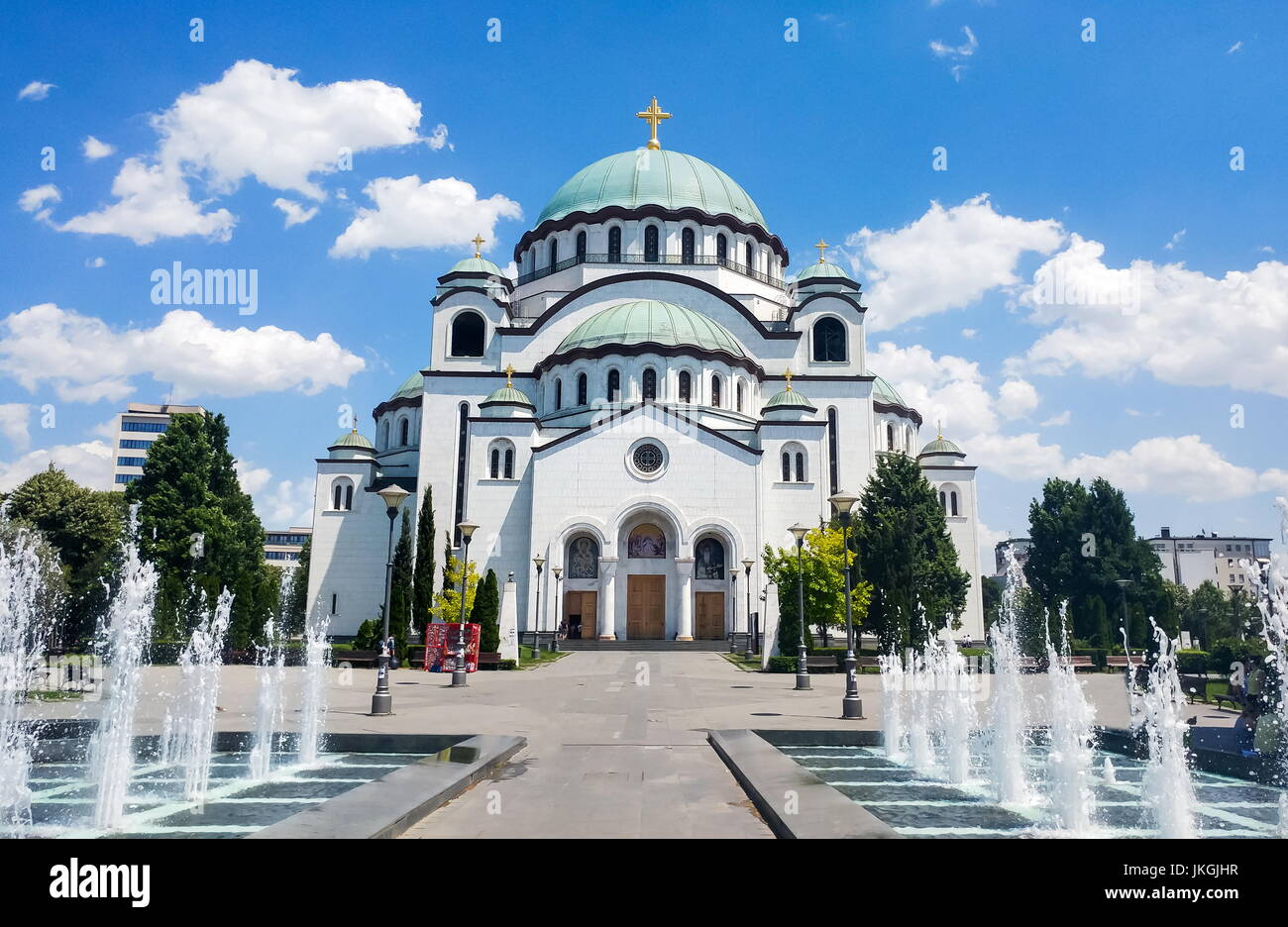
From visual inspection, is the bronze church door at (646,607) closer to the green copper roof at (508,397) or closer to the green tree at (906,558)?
the green tree at (906,558)

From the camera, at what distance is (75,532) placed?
140 ft

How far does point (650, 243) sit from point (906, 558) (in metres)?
22.1

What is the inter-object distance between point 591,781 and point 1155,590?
48.1 m

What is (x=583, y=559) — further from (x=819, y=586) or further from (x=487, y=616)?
(x=819, y=586)

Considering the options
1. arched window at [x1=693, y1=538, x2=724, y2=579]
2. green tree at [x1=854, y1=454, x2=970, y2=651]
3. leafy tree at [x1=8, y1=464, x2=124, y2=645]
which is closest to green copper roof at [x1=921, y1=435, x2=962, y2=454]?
green tree at [x1=854, y1=454, x2=970, y2=651]

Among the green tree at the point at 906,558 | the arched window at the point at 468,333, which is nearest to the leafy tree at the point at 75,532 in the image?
the arched window at the point at 468,333

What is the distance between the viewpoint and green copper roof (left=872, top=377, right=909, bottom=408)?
4850 cm

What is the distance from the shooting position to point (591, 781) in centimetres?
890

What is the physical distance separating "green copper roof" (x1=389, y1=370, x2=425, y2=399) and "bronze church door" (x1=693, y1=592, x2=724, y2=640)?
70.8ft
